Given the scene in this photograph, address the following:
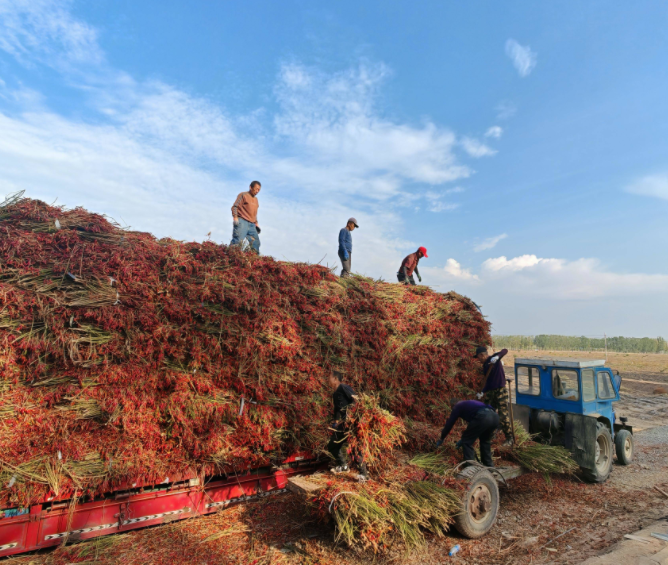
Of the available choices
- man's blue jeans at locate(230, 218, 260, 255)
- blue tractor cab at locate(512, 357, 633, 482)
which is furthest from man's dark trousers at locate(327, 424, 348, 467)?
blue tractor cab at locate(512, 357, 633, 482)

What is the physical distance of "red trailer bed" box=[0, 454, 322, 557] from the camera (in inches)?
152

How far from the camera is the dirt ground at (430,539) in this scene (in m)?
4.07

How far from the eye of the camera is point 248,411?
5.19 meters

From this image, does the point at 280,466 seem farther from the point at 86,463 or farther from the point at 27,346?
the point at 27,346

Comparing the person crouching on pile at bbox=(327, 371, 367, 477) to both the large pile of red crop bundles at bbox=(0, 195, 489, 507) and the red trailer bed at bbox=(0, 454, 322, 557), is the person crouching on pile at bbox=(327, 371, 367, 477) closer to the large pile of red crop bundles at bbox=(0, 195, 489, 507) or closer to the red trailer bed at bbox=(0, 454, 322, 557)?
the large pile of red crop bundles at bbox=(0, 195, 489, 507)

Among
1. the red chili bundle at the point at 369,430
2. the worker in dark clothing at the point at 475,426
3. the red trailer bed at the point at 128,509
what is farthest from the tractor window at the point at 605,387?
the red trailer bed at the point at 128,509

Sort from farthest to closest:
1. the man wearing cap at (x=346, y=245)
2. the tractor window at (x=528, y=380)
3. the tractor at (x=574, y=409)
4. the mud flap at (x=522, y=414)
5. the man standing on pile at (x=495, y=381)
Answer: the man wearing cap at (x=346, y=245) → the tractor window at (x=528, y=380) → the mud flap at (x=522, y=414) → the tractor at (x=574, y=409) → the man standing on pile at (x=495, y=381)

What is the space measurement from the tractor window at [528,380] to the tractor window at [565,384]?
0.31m

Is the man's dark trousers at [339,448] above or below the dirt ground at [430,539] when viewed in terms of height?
above

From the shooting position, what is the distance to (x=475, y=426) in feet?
17.9

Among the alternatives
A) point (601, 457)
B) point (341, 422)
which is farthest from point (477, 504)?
point (601, 457)

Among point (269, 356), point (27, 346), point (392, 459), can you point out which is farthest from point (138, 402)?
point (392, 459)

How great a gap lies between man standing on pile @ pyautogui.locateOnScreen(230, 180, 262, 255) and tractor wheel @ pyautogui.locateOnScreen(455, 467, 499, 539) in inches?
209

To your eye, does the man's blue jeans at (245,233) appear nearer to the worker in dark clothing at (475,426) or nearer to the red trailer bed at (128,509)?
the red trailer bed at (128,509)
